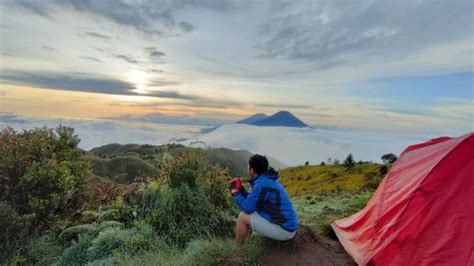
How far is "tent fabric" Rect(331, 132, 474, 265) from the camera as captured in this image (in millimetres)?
5879

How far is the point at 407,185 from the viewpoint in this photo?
7047 mm

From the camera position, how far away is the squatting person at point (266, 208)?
6.70m

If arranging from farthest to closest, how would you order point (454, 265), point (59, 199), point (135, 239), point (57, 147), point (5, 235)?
point (57, 147)
point (59, 199)
point (5, 235)
point (135, 239)
point (454, 265)

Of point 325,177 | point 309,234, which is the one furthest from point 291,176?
point 309,234

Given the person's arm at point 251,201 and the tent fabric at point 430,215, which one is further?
the person's arm at point 251,201

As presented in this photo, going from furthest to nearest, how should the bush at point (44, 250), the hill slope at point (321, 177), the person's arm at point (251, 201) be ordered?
1. the hill slope at point (321, 177)
2. the bush at point (44, 250)
3. the person's arm at point (251, 201)

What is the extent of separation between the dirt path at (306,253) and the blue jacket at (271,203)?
46cm

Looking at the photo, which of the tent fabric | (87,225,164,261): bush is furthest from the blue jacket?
(87,225,164,261): bush

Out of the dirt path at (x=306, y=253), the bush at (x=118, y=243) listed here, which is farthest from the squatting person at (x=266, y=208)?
the bush at (x=118, y=243)

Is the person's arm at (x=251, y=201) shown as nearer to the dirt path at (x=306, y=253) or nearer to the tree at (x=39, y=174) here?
the dirt path at (x=306, y=253)

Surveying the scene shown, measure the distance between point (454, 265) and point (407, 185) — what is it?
164cm

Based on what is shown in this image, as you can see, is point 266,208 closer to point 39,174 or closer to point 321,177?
point 39,174

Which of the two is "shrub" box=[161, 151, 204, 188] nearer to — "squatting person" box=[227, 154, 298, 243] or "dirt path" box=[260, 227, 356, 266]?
"squatting person" box=[227, 154, 298, 243]

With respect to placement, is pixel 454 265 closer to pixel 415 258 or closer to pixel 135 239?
pixel 415 258
